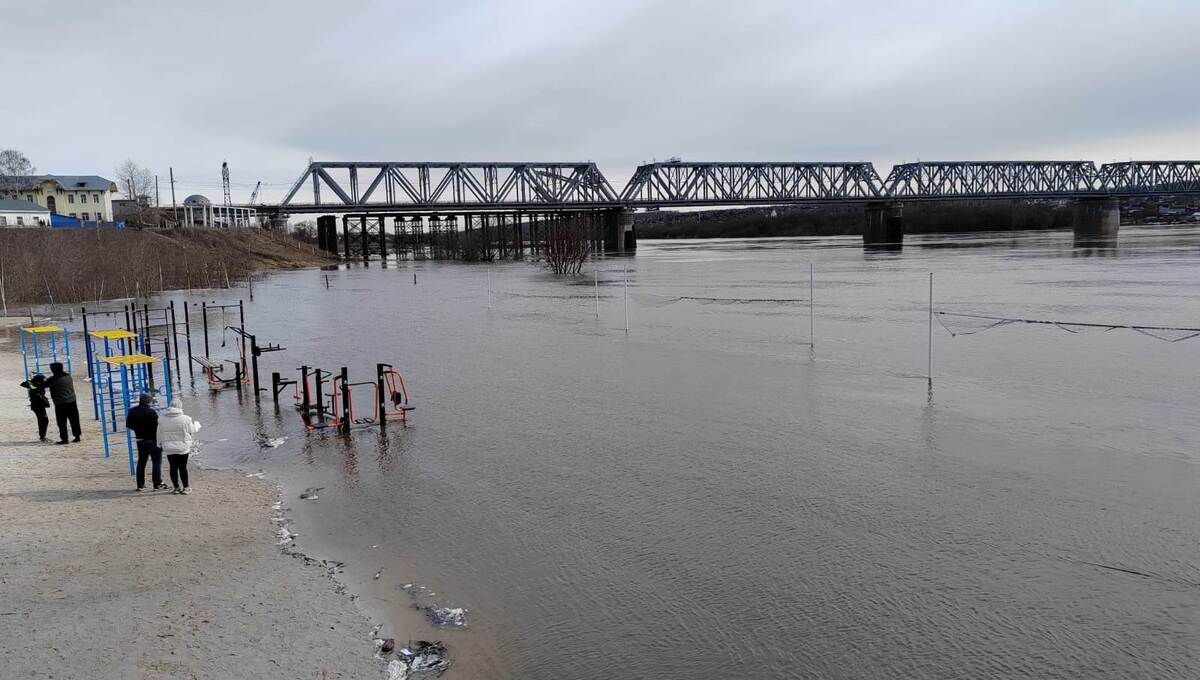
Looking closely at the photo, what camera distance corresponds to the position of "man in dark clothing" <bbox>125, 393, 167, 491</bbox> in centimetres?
1296

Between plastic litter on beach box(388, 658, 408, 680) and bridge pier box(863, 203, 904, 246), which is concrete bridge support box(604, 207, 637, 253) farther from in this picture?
plastic litter on beach box(388, 658, 408, 680)

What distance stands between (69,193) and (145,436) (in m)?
136

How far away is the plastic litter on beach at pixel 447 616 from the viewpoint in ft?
30.2

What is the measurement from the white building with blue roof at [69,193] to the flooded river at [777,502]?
120 meters

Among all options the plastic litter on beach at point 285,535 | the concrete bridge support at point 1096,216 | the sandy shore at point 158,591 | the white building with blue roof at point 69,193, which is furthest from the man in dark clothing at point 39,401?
the concrete bridge support at point 1096,216

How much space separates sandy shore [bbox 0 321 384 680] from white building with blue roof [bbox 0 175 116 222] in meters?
132

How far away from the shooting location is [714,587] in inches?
396

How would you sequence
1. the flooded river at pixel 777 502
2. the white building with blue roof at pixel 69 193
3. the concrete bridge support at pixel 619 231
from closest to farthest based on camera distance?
the flooded river at pixel 777 502
the white building with blue roof at pixel 69 193
the concrete bridge support at pixel 619 231

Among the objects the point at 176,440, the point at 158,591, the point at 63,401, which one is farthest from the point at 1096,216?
the point at 158,591

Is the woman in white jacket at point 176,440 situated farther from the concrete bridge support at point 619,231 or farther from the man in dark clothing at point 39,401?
the concrete bridge support at point 619,231

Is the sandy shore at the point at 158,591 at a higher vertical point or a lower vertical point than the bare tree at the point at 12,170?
lower

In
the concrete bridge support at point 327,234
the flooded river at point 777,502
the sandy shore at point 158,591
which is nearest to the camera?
the sandy shore at point 158,591

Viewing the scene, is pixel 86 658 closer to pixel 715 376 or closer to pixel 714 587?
pixel 714 587

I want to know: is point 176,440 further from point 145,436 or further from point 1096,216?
point 1096,216
